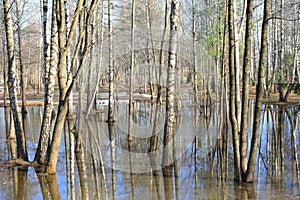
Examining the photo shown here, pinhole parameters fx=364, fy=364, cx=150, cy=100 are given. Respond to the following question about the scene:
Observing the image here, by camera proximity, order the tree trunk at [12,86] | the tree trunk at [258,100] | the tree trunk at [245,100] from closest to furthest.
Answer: the tree trunk at [258,100]
the tree trunk at [245,100]
the tree trunk at [12,86]

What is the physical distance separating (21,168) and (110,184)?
2629 millimetres

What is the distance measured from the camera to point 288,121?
666 inches

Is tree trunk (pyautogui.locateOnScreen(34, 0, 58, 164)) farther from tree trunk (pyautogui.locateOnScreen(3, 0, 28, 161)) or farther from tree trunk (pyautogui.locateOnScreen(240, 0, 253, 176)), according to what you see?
tree trunk (pyautogui.locateOnScreen(240, 0, 253, 176))

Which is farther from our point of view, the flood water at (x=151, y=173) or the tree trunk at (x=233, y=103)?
the tree trunk at (x=233, y=103)

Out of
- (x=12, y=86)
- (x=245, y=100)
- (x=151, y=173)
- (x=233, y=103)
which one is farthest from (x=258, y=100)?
(x=12, y=86)

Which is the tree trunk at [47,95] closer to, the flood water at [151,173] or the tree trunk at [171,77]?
the flood water at [151,173]

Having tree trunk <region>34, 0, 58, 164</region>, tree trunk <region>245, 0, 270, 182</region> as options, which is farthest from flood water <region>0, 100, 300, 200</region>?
tree trunk <region>34, 0, 58, 164</region>

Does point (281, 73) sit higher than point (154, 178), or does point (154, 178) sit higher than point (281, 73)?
point (281, 73)

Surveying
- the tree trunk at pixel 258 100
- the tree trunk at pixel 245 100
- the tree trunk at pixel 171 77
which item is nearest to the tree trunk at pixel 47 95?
the tree trunk at pixel 171 77

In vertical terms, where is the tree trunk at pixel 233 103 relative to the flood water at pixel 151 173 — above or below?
above

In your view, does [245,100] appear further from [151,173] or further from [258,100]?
[151,173]

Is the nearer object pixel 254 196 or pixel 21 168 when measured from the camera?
pixel 254 196

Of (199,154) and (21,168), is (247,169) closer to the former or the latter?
(199,154)

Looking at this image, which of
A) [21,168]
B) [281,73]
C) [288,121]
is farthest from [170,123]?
[281,73]
